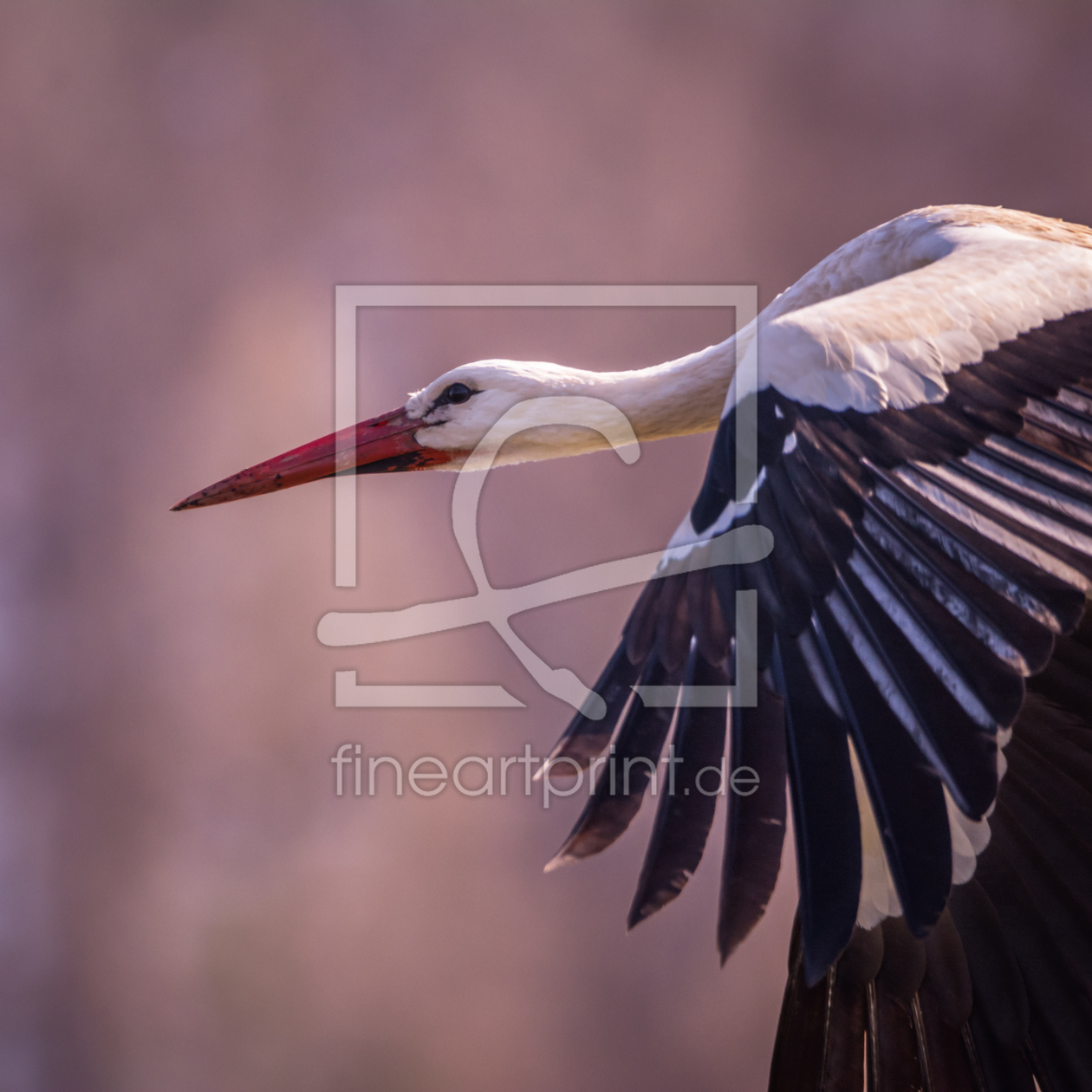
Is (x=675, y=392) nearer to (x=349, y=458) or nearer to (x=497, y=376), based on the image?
(x=497, y=376)

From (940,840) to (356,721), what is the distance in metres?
1.38

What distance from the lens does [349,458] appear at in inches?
47.9

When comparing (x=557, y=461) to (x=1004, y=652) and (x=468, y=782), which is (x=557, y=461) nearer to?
(x=468, y=782)

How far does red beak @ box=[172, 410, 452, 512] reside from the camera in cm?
115

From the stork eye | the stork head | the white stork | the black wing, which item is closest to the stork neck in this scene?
the stork head

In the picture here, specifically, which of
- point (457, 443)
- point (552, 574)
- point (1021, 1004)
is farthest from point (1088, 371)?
point (552, 574)

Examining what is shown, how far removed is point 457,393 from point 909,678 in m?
0.77

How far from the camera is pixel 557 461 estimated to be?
187cm

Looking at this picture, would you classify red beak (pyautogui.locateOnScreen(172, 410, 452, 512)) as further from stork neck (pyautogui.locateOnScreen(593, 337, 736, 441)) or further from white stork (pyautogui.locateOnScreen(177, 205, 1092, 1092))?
white stork (pyautogui.locateOnScreen(177, 205, 1092, 1092))

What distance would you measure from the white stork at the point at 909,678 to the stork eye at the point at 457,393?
0.55 m

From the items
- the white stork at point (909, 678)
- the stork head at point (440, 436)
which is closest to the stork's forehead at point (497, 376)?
the stork head at point (440, 436)

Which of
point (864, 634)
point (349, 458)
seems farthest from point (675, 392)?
point (864, 634)

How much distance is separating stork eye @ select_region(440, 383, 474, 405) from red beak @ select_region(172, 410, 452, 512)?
50 mm

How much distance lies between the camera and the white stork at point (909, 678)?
0.55 m
